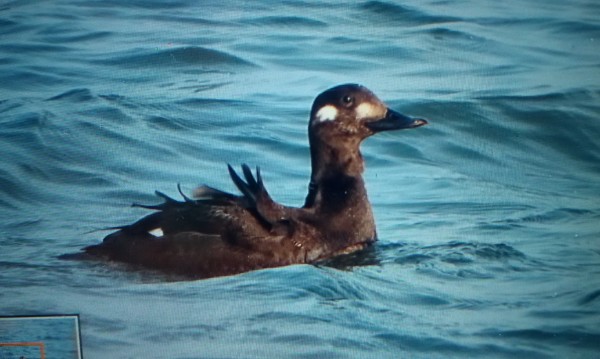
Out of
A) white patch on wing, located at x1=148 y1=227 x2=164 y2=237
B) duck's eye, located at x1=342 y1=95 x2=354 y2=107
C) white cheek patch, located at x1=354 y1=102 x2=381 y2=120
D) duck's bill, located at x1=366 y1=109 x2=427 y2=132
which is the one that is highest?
duck's eye, located at x1=342 y1=95 x2=354 y2=107

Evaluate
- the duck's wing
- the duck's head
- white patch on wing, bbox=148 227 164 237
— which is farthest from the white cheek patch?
white patch on wing, bbox=148 227 164 237

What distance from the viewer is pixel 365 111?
2707 millimetres

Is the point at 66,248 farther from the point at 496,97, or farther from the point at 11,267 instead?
the point at 496,97

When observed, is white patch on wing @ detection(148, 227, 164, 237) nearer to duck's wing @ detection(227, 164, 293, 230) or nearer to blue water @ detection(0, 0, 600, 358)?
blue water @ detection(0, 0, 600, 358)

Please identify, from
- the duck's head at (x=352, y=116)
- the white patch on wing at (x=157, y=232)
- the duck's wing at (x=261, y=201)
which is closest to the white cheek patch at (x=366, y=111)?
the duck's head at (x=352, y=116)

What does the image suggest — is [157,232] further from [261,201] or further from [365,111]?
[365,111]

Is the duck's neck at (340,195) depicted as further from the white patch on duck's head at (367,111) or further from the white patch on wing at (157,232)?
the white patch on wing at (157,232)

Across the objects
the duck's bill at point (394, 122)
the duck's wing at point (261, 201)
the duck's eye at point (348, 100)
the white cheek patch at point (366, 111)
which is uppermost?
the duck's eye at point (348, 100)

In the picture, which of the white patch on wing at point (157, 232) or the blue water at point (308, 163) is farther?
the white patch on wing at point (157, 232)

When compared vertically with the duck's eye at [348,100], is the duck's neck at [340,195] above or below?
below

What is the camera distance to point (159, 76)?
287cm

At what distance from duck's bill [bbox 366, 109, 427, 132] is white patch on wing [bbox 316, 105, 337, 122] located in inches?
3.7

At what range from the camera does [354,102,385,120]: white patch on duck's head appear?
2.70 m

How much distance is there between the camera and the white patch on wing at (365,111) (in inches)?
106
